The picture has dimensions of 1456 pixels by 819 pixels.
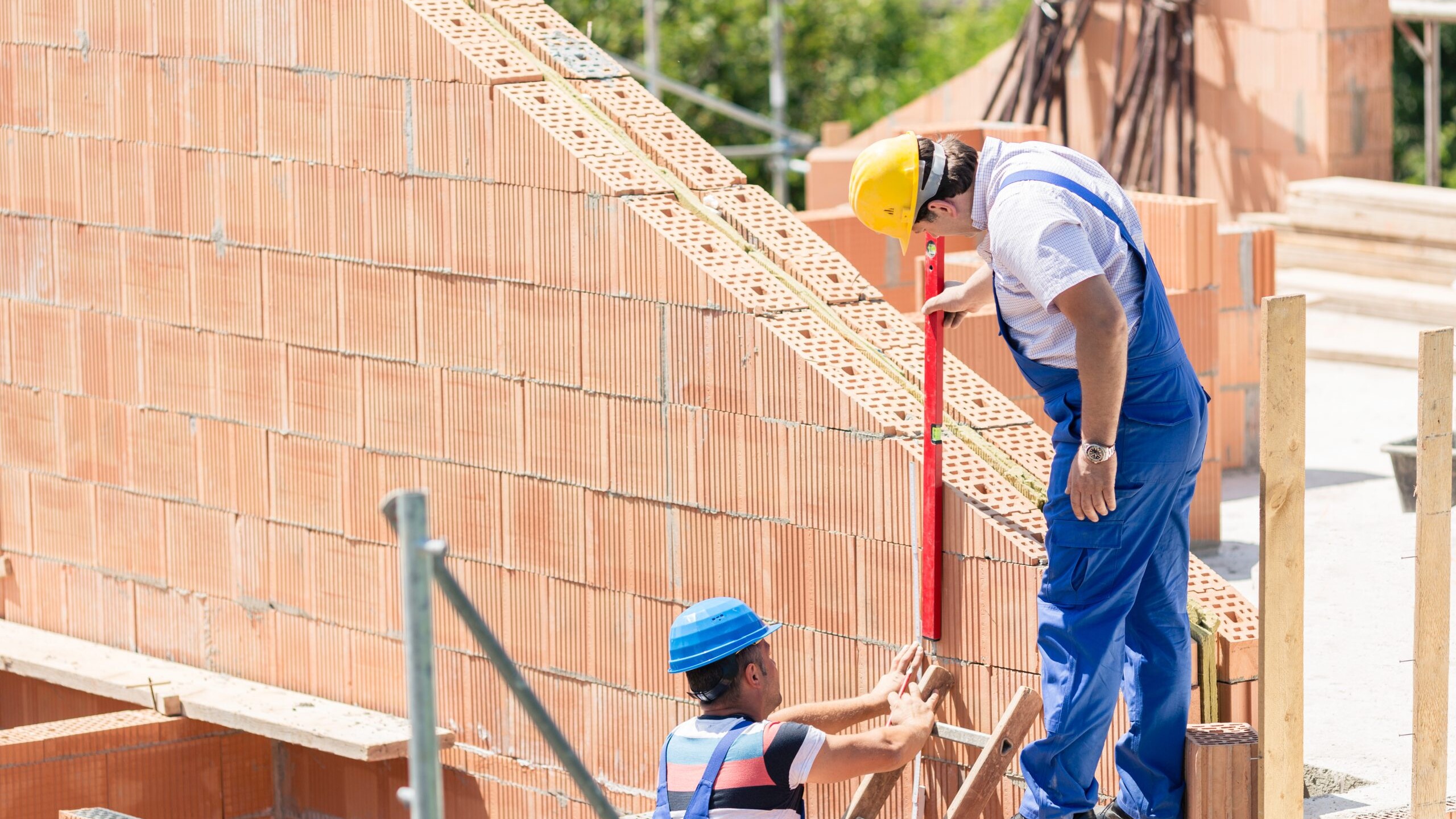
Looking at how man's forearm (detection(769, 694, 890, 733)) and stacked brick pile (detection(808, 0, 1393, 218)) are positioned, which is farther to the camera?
stacked brick pile (detection(808, 0, 1393, 218))

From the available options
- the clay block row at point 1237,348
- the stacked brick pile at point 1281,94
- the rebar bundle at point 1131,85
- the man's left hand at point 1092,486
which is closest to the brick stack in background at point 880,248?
the clay block row at point 1237,348

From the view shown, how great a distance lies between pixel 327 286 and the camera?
657 cm

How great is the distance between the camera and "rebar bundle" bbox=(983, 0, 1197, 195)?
13734 mm

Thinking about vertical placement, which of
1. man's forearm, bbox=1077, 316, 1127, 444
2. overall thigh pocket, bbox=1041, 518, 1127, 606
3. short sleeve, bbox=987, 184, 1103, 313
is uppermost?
short sleeve, bbox=987, 184, 1103, 313

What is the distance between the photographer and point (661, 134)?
6.13 m

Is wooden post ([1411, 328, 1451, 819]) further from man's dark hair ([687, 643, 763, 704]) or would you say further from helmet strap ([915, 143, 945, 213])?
man's dark hair ([687, 643, 763, 704])

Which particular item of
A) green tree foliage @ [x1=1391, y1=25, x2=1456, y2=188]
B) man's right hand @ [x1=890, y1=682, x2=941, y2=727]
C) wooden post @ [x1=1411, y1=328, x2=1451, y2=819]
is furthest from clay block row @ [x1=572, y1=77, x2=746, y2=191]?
green tree foliage @ [x1=1391, y1=25, x2=1456, y2=188]

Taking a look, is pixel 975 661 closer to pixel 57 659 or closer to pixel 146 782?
pixel 146 782

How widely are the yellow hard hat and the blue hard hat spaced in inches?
38.2

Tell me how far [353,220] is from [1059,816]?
10.5 ft

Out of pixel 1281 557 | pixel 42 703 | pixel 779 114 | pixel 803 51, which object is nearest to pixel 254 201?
pixel 42 703

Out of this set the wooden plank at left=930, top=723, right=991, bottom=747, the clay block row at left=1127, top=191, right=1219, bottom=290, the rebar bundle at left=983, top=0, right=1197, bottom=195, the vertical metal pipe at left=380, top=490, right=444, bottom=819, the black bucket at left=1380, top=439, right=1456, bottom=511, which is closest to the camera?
the vertical metal pipe at left=380, top=490, right=444, bottom=819

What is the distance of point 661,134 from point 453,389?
1.07 metres

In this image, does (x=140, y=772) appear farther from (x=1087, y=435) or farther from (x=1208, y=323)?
(x=1208, y=323)
